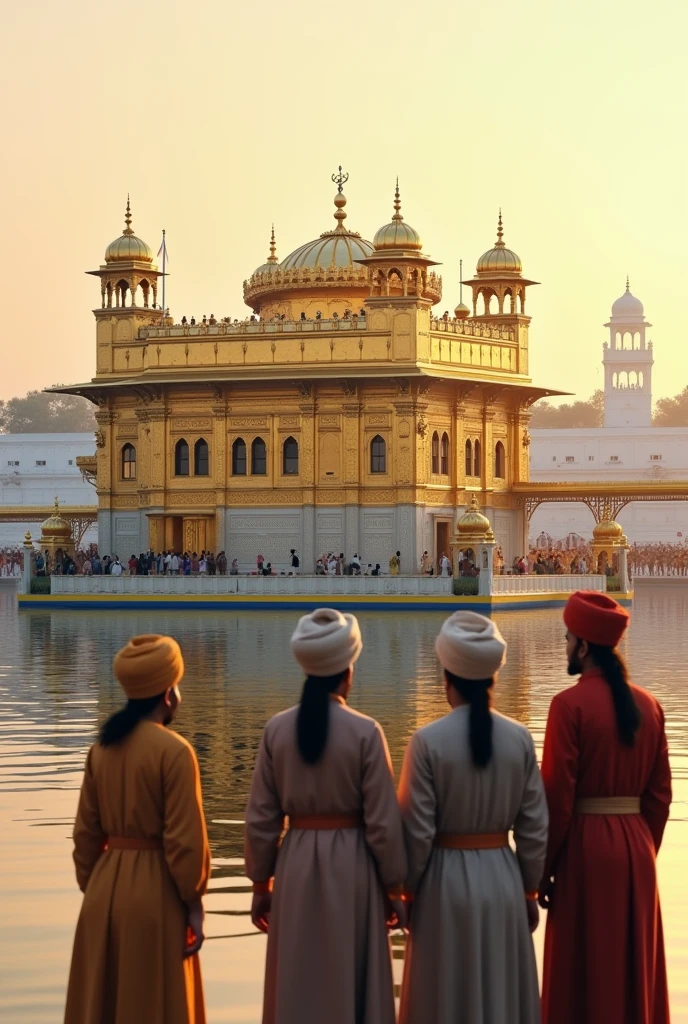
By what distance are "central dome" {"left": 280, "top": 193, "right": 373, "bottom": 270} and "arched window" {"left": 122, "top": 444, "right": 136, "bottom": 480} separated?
666 centimetres

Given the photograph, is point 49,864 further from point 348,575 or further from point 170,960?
point 348,575

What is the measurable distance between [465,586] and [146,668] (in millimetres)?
36542

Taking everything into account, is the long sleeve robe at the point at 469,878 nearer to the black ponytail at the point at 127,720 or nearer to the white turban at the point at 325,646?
the white turban at the point at 325,646

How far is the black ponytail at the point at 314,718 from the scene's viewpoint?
622 centimetres

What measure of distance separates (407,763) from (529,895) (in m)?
0.59

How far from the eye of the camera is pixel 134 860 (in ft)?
20.4

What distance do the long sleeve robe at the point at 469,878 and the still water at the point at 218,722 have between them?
4.87 feet

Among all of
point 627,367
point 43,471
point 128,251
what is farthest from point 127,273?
point 627,367

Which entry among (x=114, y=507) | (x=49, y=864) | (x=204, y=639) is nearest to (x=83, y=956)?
(x=49, y=864)

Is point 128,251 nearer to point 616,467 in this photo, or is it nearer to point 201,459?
point 201,459

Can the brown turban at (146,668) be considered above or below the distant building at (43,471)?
below

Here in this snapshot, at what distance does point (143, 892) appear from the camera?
6.14m

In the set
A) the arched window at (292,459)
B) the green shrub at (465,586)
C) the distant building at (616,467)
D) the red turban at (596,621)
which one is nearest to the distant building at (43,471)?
the distant building at (616,467)

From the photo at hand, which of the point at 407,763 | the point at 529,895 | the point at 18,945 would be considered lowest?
the point at 18,945
